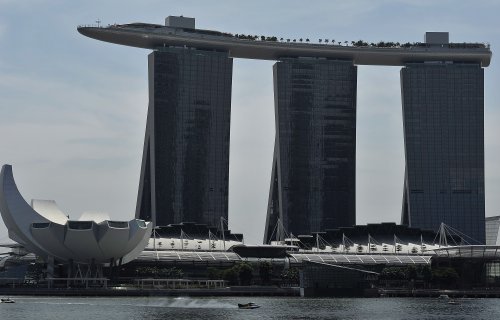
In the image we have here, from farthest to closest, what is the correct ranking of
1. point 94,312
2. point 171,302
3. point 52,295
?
point 52,295 → point 171,302 → point 94,312

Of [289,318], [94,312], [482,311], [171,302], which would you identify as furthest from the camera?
[171,302]

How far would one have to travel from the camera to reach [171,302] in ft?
543

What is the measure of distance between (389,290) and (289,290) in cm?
1670

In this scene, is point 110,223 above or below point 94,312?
above

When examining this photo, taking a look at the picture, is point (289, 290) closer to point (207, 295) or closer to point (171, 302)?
point (207, 295)

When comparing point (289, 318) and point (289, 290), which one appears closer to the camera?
point (289, 318)

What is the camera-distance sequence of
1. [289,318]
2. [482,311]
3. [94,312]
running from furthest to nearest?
[482,311] → [94,312] → [289,318]

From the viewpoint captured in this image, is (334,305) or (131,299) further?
(131,299)

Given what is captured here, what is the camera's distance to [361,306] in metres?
158

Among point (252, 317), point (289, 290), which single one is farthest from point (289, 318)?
point (289, 290)

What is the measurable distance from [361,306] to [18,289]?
6217 cm

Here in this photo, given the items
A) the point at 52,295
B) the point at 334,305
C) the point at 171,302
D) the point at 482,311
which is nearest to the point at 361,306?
the point at 334,305

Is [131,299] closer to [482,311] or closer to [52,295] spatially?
[52,295]

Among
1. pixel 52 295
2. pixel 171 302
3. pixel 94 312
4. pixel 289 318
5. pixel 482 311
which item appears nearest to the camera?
pixel 289 318
